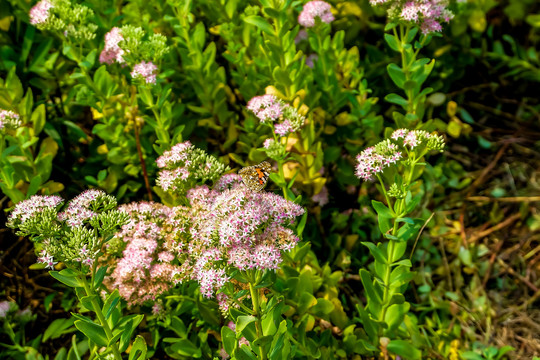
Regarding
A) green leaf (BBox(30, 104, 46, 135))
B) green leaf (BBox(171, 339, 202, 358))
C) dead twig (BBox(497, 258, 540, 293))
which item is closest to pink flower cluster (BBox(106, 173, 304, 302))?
green leaf (BBox(171, 339, 202, 358))

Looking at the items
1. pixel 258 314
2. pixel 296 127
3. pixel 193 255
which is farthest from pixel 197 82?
pixel 258 314

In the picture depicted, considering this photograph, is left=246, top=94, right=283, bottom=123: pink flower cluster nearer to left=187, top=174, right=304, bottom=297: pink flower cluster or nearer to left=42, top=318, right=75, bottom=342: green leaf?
left=187, top=174, right=304, bottom=297: pink flower cluster

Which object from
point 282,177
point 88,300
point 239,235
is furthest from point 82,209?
point 282,177

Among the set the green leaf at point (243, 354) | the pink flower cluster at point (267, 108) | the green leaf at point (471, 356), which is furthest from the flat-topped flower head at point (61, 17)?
the green leaf at point (471, 356)

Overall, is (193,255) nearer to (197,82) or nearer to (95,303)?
(95,303)

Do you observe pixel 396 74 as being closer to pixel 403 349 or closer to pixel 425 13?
pixel 425 13

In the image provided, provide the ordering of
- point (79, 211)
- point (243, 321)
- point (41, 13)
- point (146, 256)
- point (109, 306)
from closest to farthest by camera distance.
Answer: point (243, 321)
point (109, 306)
point (79, 211)
point (146, 256)
point (41, 13)

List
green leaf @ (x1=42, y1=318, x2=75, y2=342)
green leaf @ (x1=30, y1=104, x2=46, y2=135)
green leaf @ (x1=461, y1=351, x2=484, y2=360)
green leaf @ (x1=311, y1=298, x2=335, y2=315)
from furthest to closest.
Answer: green leaf @ (x1=30, y1=104, x2=46, y2=135) < green leaf @ (x1=42, y1=318, x2=75, y2=342) < green leaf @ (x1=461, y1=351, x2=484, y2=360) < green leaf @ (x1=311, y1=298, x2=335, y2=315)
